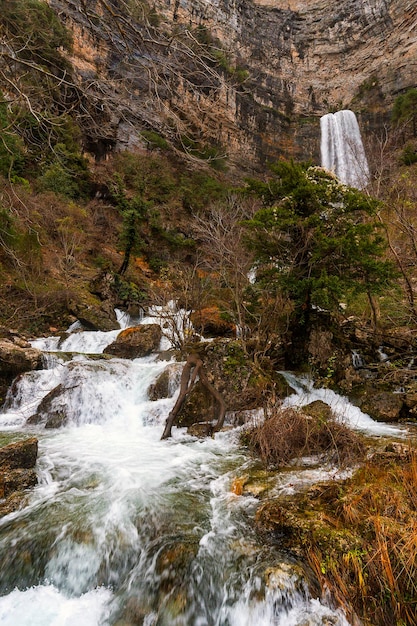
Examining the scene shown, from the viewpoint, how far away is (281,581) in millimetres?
2602

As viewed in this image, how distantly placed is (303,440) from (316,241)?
17.6ft

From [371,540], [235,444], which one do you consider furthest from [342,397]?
[371,540]

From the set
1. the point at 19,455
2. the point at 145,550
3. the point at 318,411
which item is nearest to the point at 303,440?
the point at 318,411

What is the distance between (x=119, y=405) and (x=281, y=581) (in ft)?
20.5

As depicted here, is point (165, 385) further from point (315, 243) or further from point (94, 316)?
point (94, 316)

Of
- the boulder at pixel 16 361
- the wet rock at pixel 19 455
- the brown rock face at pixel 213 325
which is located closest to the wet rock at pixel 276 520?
the wet rock at pixel 19 455

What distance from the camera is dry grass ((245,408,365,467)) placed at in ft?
16.3

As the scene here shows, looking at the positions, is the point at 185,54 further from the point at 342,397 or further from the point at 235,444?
the point at 342,397

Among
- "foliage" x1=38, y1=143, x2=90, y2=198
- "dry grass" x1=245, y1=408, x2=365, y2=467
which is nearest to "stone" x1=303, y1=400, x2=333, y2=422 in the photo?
"dry grass" x1=245, y1=408, x2=365, y2=467

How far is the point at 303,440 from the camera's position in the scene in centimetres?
528

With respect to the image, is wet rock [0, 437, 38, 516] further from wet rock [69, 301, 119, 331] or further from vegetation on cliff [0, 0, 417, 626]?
wet rock [69, 301, 119, 331]

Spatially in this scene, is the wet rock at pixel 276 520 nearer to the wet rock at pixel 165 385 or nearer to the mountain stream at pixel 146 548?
the mountain stream at pixel 146 548

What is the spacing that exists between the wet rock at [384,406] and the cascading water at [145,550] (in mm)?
3844

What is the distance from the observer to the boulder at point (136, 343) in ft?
38.5
